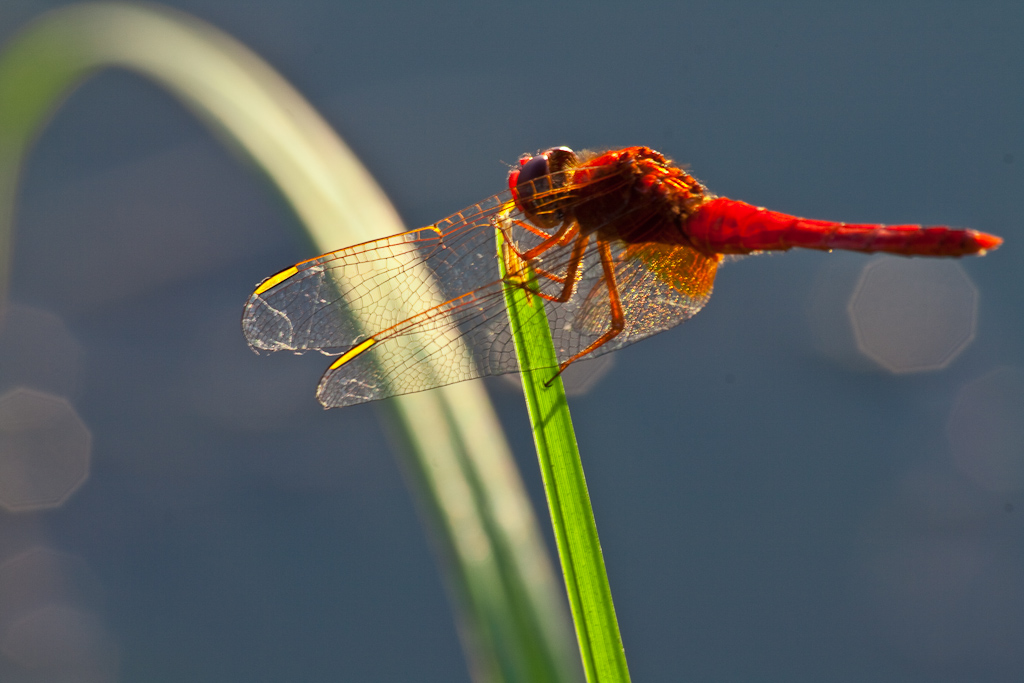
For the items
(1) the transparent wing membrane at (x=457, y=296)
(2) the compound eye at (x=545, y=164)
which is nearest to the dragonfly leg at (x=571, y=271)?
(1) the transparent wing membrane at (x=457, y=296)

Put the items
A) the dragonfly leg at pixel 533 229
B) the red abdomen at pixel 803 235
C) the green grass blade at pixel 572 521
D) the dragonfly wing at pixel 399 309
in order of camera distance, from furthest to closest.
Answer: the dragonfly leg at pixel 533 229
the dragonfly wing at pixel 399 309
the red abdomen at pixel 803 235
the green grass blade at pixel 572 521

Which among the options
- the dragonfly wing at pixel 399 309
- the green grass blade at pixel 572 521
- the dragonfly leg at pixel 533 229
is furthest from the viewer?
the dragonfly leg at pixel 533 229

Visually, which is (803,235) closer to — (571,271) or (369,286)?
(571,271)

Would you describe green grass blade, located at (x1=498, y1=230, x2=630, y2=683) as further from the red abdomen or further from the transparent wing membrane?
the red abdomen

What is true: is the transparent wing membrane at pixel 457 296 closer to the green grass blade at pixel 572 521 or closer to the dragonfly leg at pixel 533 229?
the dragonfly leg at pixel 533 229

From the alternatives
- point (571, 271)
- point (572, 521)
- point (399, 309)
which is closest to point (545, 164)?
point (571, 271)

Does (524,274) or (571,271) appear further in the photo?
(571,271)
